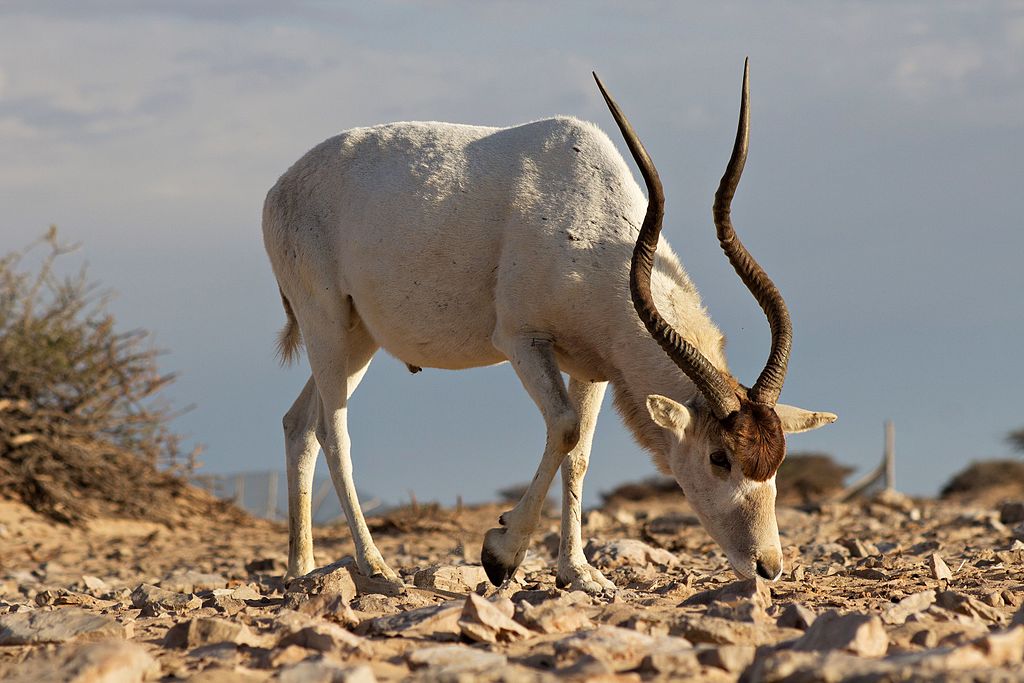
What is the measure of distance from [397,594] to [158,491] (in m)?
10.2

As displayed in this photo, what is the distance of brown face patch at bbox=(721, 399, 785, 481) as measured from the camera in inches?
231

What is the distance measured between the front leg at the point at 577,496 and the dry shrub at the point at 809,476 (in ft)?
59.2

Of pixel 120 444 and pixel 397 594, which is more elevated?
pixel 120 444

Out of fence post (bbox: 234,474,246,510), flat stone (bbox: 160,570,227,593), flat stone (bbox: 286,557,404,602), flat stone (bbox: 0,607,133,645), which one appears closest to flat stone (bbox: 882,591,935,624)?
flat stone (bbox: 286,557,404,602)

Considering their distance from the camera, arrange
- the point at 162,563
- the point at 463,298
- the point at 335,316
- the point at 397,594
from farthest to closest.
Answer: the point at 162,563, the point at 335,316, the point at 463,298, the point at 397,594

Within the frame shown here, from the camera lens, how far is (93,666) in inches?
141

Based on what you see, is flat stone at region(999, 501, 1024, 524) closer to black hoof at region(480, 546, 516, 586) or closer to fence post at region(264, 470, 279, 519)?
black hoof at region(480, 546, 516, 586)

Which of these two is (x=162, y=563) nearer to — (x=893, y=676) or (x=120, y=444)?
(x=120, y=444)

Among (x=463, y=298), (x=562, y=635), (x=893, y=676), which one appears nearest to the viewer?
(x=893, y=676)

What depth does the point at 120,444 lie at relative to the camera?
16.0 m

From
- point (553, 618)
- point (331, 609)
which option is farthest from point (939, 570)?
point (331, 609)

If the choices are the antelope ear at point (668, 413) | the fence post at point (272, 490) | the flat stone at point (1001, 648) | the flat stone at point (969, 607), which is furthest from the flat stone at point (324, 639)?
the fence post at point (272, 490)

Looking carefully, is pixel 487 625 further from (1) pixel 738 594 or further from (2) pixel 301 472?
(2) pixel 301 472

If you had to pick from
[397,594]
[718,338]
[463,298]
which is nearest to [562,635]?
[397,594]
